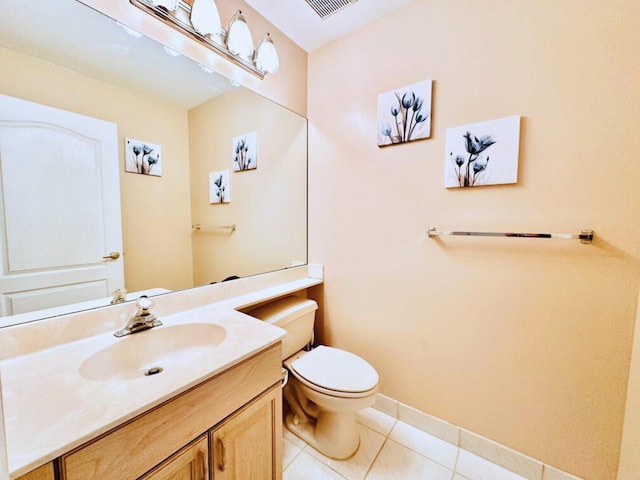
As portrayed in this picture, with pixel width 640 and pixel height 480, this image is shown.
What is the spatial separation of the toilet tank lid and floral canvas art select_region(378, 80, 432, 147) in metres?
1.05

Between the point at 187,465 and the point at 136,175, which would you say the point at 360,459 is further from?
the point at 136,175

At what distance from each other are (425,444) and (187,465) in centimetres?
122

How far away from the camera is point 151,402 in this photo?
587 mm

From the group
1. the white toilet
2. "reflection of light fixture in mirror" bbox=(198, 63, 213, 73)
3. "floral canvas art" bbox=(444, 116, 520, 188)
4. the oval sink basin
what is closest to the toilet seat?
the white toilet

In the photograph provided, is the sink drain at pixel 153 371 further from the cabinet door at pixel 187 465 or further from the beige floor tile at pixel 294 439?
the beige floor tile at pixel 294 439

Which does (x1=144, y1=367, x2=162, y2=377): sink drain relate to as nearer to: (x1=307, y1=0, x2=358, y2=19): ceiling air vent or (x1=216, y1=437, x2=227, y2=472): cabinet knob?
(x1=216, y1=437, x2=227, y2=472): cabinet knob

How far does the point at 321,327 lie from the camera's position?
5.88ft

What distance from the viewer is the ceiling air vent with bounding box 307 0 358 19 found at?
1.31 m

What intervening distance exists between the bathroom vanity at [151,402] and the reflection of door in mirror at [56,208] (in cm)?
14

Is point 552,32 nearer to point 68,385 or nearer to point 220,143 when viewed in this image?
point 220,143

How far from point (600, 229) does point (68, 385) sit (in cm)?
181

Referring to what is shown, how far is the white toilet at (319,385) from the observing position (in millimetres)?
1155

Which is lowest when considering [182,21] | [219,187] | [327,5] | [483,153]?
[219,187]

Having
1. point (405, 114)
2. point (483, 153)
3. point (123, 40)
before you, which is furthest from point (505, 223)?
point (123, 40)
